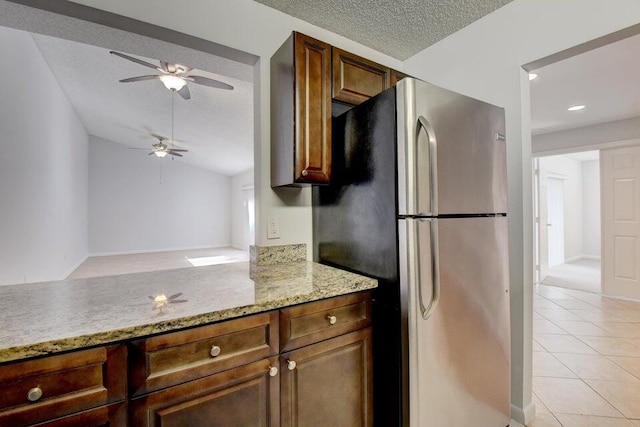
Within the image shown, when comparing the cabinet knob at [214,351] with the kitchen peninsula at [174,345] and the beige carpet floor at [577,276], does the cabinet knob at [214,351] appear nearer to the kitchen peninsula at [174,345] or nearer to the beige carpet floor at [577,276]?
the kitchen peninsula at [174,345]

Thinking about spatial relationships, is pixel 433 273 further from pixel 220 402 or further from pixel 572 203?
pixel 572 203

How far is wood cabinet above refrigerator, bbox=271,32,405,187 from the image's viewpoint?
146 cm

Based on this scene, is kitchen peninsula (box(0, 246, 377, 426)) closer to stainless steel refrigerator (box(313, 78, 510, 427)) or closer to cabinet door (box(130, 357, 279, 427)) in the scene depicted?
cabinet door (box(130, 357, 279, 427))

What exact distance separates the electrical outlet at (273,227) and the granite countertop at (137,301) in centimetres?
24

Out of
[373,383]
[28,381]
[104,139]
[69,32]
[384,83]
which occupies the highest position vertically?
[104,139]

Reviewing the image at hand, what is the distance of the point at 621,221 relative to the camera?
4.05 m

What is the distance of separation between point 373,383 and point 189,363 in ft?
2.68

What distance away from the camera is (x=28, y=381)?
2.29ft

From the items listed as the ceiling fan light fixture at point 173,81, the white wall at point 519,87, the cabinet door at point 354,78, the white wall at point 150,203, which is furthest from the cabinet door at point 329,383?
the white wall at point 150,203

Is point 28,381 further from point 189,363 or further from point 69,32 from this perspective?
point 69,32

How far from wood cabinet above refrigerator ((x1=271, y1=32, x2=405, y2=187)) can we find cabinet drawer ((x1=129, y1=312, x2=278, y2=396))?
732mm

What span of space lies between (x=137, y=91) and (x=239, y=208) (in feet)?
17.6

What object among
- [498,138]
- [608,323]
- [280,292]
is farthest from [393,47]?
[608,323]

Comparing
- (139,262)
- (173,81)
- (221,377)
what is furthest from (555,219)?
(139,262)
